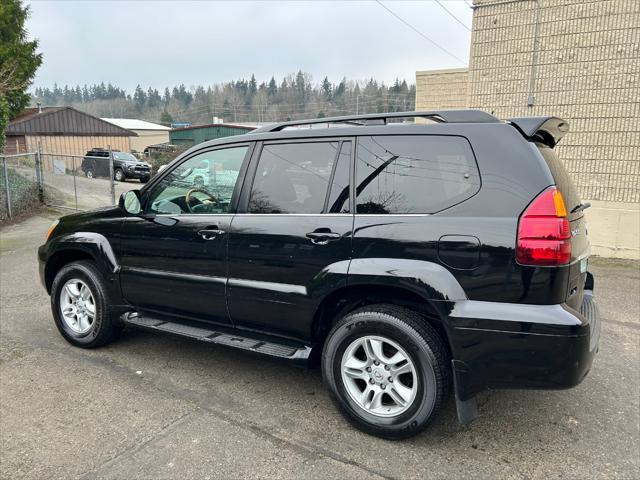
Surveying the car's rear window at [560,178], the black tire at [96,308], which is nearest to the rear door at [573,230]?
the car's rear window at [560,178]

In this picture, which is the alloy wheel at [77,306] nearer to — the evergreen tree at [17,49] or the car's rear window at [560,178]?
the car's rear window at [560,178]

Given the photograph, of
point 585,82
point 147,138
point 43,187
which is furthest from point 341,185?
point 147,138

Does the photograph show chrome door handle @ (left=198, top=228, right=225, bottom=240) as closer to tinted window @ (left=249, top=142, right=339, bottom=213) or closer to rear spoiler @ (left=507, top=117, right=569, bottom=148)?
tinted window @ (left=249, top=142, right=339, bottom=213)

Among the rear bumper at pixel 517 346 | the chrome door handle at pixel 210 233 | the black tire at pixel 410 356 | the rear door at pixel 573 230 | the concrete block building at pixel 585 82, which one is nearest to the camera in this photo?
the rear bumper at pixel 517 346

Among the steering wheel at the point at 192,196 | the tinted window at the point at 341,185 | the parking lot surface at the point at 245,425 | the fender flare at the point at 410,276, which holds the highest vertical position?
the tinted window at the point at 341,185

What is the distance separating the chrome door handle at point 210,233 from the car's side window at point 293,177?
28cm

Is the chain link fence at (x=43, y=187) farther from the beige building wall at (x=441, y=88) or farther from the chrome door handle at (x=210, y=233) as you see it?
the beige building wall at (x=441, y=88)

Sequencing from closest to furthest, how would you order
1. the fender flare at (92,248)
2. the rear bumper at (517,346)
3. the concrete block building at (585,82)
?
the rear bumper at (517,346) → the fender flare at (92,248) → the concrete block building at (585,82)

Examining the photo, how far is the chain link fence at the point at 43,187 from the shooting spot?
11.8 meters

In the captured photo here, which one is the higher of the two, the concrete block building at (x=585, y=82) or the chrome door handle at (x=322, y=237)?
the concrete block building at (x=585, y=82)

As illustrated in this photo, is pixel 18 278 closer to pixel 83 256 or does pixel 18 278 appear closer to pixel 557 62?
pixel 83 256

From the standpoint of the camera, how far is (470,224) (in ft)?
9.04

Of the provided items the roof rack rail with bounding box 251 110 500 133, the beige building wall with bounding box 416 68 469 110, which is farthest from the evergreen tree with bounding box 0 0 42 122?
the roof rack rail with bounding box 251 110 500 133

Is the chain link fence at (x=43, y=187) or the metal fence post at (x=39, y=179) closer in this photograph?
the chain link fence at (x=43, y=187)
